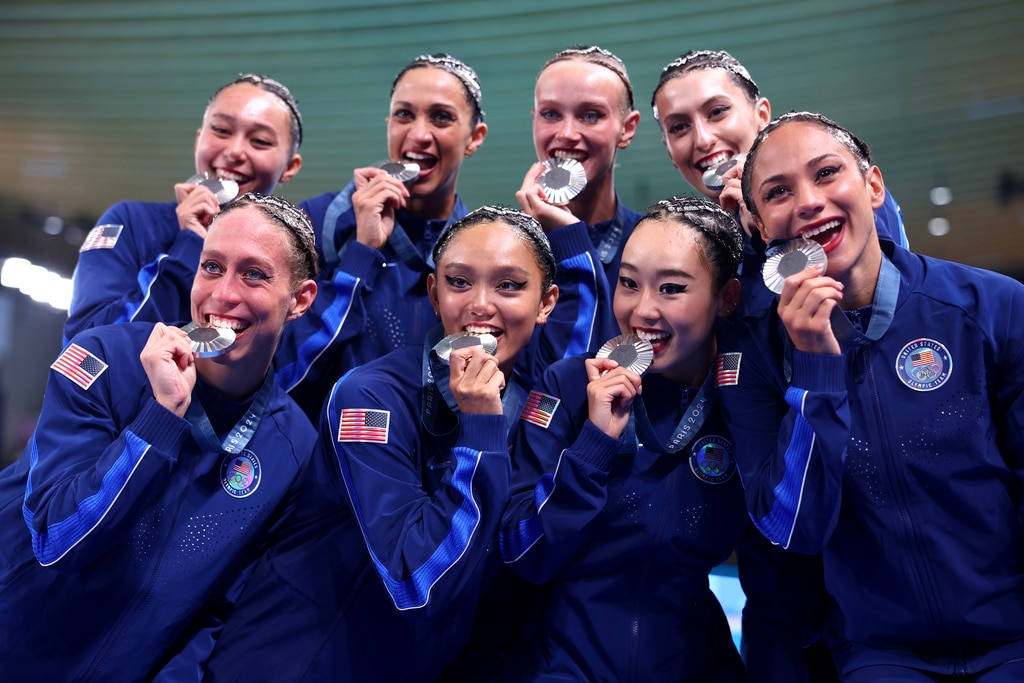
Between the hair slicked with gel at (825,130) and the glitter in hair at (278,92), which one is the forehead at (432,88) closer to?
the glitter in hair at (278,92)

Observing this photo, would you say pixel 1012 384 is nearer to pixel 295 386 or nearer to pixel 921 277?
pixel 921 277

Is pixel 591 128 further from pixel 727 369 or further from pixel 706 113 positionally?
pixel 727 369

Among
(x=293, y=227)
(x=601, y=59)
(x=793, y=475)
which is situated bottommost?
(x=793, y=475)

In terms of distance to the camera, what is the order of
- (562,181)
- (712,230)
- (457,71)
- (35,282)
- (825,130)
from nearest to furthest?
(825,130) → (712,230) → (562,181) → (457,71) → (35,282)

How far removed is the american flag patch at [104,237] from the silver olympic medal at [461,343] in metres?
1.83

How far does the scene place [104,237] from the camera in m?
3.83

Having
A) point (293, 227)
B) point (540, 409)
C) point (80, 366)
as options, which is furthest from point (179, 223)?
point (540, 409)

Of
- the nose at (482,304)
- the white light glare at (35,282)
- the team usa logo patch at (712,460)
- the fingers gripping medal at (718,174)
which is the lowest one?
the white light glare at (35,282)

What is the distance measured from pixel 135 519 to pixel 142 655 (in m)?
0.40

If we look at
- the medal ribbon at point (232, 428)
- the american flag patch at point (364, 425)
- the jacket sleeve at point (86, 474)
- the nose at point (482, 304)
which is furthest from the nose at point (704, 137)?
the jacket sleeve at point (86, 474)

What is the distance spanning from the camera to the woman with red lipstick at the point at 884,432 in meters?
2.48

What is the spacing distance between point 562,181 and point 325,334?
44.2 inches

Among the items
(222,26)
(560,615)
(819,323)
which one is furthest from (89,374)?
(222,26)

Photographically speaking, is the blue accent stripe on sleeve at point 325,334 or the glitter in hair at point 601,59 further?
the glitter in hair at point 601,59
